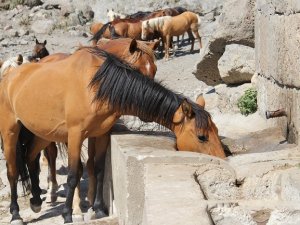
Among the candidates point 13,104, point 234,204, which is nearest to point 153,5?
point 13,104

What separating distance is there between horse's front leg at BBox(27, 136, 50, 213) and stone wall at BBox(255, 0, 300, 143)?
2.51 metres

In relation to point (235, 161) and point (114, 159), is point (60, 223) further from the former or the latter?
point (235, 161)

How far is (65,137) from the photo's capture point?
6641 mm

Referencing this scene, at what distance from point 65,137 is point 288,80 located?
2.13 meters

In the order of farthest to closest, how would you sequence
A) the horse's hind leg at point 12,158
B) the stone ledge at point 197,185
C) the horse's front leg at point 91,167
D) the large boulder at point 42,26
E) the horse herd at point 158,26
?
the large boulder at point 42,26, the horse herd at point 158,26, the horse's hind leg at point 12,158, the horse's front leg at point 91,167, the stone ledge at point 197,185

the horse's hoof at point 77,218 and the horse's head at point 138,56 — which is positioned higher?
the horse's head at point 138,56

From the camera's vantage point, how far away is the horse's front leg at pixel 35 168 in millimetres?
7762

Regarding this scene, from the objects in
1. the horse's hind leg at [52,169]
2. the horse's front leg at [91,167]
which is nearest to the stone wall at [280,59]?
the horse's front leg at [91,167]

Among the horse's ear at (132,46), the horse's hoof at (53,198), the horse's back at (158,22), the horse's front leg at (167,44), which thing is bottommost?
the horse's front leg at (167,44)

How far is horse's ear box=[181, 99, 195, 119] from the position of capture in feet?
19.5

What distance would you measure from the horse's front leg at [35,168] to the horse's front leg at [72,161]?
1247mm

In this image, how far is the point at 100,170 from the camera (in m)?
6.72

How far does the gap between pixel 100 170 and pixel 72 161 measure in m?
0.36

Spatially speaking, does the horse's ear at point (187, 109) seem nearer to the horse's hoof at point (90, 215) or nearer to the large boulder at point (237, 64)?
the horse's hoof at point (90, 215)
